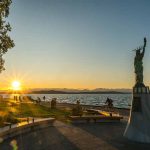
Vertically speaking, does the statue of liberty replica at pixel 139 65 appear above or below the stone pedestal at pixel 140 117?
above

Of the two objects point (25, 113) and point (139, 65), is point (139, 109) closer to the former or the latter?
point (139, 65)

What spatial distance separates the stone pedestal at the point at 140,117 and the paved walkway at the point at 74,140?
0.71 meters

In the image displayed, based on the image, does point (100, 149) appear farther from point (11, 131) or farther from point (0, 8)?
point (0, 8)

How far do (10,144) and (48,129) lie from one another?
6.68 m

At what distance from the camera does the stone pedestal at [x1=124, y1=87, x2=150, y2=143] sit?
20.2m

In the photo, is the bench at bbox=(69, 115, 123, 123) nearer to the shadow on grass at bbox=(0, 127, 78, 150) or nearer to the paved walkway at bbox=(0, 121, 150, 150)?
the paved walkway at bbox=(0, 121, 150, 150)

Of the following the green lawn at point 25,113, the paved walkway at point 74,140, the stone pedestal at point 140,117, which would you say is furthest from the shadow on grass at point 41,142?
the stone pedestal at point 140,117

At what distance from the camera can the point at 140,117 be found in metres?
20.5

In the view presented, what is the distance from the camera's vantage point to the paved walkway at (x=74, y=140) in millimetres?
18078

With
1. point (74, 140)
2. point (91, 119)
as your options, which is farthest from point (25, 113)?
point (74, 140)

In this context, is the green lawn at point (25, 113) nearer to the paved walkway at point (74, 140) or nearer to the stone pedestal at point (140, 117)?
the paved walkway at point (74, 140)

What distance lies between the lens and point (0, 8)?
2442cm

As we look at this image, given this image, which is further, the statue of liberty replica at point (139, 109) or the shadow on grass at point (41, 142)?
the statue of liberty replica at point (139, 109)

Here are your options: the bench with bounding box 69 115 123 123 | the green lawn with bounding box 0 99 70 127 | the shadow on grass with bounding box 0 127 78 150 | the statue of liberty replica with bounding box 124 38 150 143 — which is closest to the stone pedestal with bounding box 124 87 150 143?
the statue of liberty replica with bounding box 124 38 150 143
